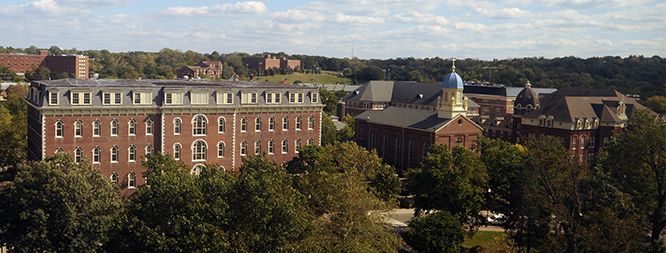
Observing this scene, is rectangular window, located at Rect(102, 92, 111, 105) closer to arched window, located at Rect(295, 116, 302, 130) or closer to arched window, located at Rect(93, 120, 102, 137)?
arched window, located at Rect(93, 120, 102, 137)

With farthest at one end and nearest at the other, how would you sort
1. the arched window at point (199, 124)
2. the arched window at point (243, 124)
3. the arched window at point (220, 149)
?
the arched window at point (243, 124), the arched window at point (220, 149), the arched window at point (199, 124)

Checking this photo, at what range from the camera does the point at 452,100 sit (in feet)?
234

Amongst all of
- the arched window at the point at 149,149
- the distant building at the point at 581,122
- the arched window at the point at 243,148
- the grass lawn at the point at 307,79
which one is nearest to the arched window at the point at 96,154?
the arched window at the point at 149,149

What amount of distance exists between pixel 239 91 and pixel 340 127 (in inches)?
1345

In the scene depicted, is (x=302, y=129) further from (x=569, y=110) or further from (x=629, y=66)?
(x=629, y=66)

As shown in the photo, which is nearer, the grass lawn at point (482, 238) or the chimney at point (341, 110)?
the grass lawn at point (482, 238)

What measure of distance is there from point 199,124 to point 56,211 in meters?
25.3

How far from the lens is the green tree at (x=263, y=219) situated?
3017 cm

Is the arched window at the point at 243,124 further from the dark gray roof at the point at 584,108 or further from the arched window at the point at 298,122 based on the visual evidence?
the dark gray roof at the point at 584,108

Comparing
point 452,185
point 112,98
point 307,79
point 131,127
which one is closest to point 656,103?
point 452,185

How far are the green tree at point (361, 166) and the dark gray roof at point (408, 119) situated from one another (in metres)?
20.5

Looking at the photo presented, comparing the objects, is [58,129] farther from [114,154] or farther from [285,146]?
[285,146]

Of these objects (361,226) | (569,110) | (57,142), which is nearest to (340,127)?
(569,110)

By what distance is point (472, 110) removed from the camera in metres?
104
